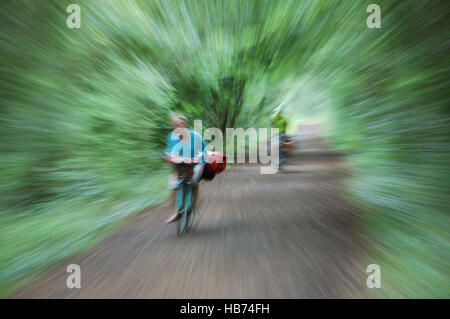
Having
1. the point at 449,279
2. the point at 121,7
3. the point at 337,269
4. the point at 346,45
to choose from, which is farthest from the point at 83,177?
the point at 449,279

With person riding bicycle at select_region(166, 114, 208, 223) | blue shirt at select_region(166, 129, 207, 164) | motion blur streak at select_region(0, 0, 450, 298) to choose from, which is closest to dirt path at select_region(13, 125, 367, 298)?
motion blur streak at select_region(0, 0, 450, 298)

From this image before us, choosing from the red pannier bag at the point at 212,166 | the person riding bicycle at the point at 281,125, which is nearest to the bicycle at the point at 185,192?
the red pannier bag at the point at 212,166

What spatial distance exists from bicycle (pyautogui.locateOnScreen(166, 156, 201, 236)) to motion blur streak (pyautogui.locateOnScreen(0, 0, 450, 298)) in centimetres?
32

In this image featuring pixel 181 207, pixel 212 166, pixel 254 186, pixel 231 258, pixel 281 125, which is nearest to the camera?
pixel 231 258

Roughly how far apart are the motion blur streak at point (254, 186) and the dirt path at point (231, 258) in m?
0.03

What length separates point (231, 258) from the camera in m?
3.42

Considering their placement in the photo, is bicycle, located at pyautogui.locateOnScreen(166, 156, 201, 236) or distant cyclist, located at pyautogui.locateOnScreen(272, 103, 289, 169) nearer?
bicycle, located at pyautogui.locateOnScreen(166, 156, 201, 236)

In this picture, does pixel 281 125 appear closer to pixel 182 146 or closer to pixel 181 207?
pixel 182 146

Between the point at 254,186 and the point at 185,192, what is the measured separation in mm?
4252

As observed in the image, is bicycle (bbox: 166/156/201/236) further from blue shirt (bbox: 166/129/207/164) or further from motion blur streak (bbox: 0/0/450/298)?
motion blur streak (bbox: 0/0/450/298)

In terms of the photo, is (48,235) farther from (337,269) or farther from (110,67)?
(110,67)

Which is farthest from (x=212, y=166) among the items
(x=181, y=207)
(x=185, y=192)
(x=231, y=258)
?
(x=231, y=258)

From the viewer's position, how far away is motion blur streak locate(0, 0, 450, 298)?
288 centimetres

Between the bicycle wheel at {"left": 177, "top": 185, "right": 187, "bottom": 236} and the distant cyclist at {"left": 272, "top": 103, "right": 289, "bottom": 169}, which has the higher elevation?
the distant cyclist at {"left": 272, "top": 103, "right": 289, "bottom": 169}
